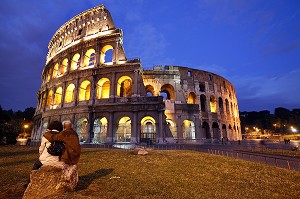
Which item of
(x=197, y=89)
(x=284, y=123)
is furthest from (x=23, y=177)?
(x=284, y=123)

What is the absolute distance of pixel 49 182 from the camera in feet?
13.2

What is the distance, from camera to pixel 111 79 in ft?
78.9

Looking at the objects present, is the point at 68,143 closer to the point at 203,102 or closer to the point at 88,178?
the point at 88,178

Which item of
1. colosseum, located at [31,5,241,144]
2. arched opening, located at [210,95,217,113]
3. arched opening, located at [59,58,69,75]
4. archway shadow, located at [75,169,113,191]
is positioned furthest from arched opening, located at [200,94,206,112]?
archway shadow, located at [75,169,113,191]

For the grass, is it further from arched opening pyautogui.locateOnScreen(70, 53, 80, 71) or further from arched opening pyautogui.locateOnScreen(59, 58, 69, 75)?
arched opening pyautogui.locateOnScreen(59, 58, 69, 75)

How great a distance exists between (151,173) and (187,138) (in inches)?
819

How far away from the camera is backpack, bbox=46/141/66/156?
13.2ft

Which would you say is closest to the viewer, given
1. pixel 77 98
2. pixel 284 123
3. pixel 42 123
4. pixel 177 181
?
pixel 177 181

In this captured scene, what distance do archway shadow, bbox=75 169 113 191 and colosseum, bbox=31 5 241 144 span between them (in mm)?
14589

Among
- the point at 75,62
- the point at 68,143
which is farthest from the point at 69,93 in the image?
the point at 68,143

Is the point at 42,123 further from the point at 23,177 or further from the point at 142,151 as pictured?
the point at 23,177

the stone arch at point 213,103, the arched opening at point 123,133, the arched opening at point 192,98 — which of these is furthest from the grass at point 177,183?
the stone arch at point 213,103

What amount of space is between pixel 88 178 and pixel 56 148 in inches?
92.2

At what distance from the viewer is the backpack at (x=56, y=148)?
4.03m
